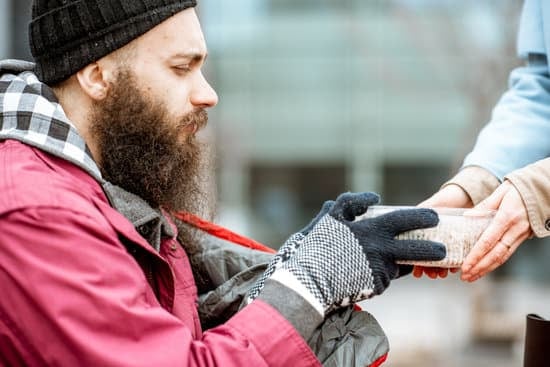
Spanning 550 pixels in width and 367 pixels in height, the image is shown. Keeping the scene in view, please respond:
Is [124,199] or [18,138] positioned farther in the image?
[124,199]

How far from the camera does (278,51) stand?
53.6 feet

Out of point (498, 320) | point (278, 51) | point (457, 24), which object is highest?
point (457, 24)

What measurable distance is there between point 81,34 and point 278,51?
46.4 feet

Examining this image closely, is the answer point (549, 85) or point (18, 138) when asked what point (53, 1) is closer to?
point (18, 138)

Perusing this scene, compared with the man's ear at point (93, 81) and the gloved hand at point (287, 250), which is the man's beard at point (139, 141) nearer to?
the man's ear at point (93, 81)

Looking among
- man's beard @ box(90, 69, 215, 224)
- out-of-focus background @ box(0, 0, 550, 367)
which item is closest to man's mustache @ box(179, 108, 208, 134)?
man's beard @ box(90, 69, 215, 224)

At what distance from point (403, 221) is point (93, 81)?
3.29 ft

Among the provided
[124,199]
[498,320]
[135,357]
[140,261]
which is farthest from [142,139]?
[498,320]

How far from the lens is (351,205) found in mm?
2242

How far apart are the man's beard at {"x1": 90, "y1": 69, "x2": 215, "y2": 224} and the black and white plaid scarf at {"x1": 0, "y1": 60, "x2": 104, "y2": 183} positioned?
0.62 feet

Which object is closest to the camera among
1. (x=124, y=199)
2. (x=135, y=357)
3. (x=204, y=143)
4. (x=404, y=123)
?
(x=135, y=357)

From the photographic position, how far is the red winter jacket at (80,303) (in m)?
1.86

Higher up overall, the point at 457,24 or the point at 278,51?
the point at 457,24

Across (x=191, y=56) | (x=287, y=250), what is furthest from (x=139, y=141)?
(x=287, y=250)
